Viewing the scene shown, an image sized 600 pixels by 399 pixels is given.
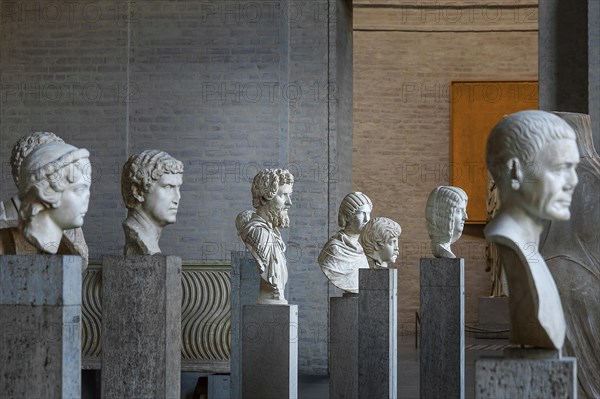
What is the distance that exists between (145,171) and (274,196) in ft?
8.00

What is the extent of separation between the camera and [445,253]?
957cm

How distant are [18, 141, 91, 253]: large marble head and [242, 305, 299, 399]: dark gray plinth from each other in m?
3.31

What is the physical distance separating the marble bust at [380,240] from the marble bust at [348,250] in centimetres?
12

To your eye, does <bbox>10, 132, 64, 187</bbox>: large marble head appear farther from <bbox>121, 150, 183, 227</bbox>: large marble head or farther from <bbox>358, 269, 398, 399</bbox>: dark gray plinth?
<bbox>358, 269, 398, 399</bbox>: dark gray plinth

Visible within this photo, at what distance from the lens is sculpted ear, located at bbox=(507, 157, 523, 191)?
16.9 feet

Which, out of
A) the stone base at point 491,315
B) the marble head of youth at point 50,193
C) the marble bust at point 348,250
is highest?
the marble head of youth at point 50,193

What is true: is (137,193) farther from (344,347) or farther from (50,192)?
(344,347)

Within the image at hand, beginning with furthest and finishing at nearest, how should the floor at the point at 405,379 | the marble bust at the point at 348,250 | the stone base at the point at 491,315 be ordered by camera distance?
1. the stone base at the point at 491,315
2. the floor at the point at 405,379
3. the marble bust at the point at 348,250

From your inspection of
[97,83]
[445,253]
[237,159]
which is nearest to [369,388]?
[445,253]

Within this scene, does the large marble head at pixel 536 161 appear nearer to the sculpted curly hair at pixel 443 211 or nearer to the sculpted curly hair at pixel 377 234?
the sculpted curly hair at pixel 443 211

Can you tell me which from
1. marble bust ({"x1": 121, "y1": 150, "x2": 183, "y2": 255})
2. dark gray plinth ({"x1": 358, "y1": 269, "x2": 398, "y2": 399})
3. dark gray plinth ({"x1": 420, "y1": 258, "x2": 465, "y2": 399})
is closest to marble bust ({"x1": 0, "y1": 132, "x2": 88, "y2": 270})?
Result: marble bust ({"x1": 121, "y1": 150, "x2": 183, "y2": 255})

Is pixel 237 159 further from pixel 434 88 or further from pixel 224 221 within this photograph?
pixel 434 88

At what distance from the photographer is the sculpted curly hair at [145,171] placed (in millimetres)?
6730

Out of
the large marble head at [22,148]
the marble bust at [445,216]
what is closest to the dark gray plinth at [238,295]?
the marble bust at [445,216]
